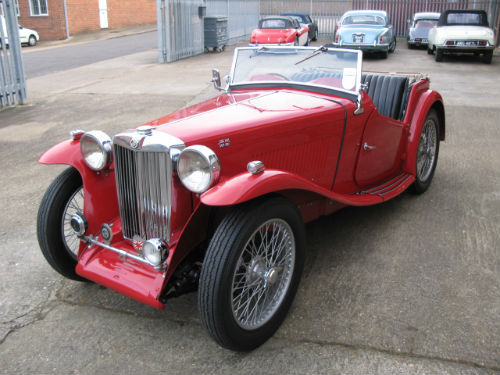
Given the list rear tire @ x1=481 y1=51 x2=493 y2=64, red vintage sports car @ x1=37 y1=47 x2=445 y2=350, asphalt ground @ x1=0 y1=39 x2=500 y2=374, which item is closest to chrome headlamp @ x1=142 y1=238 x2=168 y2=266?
red vintage sports car @ x1=37 y1=47 x2=445 y2=350

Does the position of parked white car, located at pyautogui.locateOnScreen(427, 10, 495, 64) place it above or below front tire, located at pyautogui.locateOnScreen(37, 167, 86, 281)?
above

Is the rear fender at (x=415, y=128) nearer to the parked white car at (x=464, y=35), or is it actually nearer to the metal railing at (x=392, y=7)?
the parked white car at (x=464, y=35)

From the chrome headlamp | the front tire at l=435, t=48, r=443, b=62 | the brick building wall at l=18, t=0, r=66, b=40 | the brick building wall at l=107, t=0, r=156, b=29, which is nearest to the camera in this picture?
the chrome headlamp

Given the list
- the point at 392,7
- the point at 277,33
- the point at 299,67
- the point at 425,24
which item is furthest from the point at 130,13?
the point at 299,67

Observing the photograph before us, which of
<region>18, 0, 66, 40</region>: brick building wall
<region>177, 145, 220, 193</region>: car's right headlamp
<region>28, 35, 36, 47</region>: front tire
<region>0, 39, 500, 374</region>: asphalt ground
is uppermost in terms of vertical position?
<region>18, 0, 66, 40</region>: brick building wall

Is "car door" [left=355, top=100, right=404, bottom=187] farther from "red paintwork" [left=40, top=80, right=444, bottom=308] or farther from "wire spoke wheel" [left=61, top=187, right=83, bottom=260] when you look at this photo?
"wire spoke wheel" [left=61, top=187, right=83, bottom=260]

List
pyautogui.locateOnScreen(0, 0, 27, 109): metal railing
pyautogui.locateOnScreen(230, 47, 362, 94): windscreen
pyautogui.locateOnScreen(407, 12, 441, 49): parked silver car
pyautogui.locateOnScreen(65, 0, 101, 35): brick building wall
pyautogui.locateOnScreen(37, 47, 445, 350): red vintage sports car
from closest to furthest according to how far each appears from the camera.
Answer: pyautogui.locateOnScreen(37, 47, 445, 350): red vintage sports car < pyautogui.locateOnScreen(230, 47, 362, 94): windscreen < pyautogui.locateOnScreen(0, 0, 27, 109): metal railing < pyautogui.locateOnScreen(407, 12, 441, 49): parked silver car < pyautogui.locateOnScreen(65, 0, 101, 35): brick building wall

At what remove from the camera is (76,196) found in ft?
10.6

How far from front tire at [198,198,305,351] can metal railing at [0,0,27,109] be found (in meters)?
8.34

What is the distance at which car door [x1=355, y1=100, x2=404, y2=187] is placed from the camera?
390 centimetres

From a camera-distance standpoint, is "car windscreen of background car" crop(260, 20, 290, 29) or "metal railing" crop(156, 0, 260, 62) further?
"car windscreen of background car" crop(260, 20, 290, 29)

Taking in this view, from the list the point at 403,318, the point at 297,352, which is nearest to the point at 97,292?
the point at 297,352

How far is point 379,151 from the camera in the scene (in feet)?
13.5

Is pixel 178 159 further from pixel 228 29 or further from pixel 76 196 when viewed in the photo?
pixel 228 29
